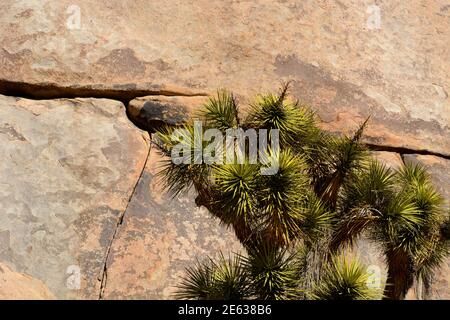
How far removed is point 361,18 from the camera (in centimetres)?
1115

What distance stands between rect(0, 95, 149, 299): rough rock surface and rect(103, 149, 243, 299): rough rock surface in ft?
0.46

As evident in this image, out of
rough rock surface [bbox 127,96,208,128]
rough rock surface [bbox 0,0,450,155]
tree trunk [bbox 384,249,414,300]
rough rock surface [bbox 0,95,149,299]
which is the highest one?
rough rock surface [bbox 0,0,450,155]

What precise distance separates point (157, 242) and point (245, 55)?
9.27ft

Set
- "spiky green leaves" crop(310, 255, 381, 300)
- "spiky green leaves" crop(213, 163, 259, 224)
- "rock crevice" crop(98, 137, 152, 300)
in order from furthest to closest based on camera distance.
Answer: "rock crevice" crop(98, 137, 152, 300), "spiky green leaves" crop(213, 163, 259, 224), "spiky green leaves" crop(310, 255, 381, 300)

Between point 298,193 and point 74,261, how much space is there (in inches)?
104

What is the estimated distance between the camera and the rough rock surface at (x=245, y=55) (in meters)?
10.2

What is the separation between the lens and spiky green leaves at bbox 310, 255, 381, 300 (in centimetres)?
752

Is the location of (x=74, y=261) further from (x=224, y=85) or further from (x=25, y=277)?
(x=224, y=85)

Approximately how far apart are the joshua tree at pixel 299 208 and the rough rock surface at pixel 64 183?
1224 millimetres

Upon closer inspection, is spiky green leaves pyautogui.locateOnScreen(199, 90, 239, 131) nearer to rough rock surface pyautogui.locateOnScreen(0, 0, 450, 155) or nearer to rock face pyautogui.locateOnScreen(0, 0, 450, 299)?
rock face pyautogui.locateOnScreen(0, 0, 450, 299)

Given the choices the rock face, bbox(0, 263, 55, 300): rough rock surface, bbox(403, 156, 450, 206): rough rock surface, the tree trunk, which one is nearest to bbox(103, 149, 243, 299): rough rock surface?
the rock face

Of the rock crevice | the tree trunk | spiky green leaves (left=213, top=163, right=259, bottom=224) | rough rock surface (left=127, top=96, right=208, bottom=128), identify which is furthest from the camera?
rough rock surface (left=127, top=96, right=208, bottom=128)

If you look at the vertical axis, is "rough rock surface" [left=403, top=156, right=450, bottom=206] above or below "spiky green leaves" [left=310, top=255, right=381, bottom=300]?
above

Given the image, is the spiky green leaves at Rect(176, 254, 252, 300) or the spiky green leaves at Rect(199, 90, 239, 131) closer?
the spiky green leaves at Rect(176, 254, 252, 300)
